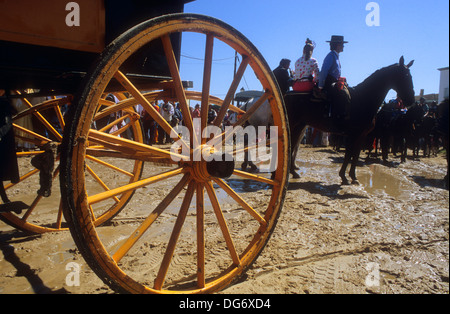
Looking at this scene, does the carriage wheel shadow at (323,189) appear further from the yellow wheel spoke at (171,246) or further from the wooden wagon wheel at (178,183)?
the yellow wheel spoke at (171,246)

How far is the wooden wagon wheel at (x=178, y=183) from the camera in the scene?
131 centimetres

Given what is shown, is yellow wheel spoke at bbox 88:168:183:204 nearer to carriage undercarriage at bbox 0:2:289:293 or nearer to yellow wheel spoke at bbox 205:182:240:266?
carriage undercarriage at bbox 0:2:289:293

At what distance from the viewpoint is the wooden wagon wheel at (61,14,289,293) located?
4.31ft

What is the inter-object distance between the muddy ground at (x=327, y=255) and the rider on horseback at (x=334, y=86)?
226 centimetres

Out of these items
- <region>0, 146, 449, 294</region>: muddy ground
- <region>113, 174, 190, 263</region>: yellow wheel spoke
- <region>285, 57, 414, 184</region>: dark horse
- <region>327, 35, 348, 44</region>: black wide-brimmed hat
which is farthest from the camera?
<region>327, 35, 348, 44</region>: black wide-brimmed hat

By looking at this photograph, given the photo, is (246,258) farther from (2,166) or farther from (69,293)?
(2,166)

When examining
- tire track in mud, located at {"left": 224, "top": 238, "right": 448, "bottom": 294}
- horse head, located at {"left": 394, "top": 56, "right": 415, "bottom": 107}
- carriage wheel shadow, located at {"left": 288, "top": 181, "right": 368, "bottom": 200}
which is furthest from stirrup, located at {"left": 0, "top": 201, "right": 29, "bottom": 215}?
horse head, located at {"left": 394, "top": 56, "right": 415, "bottom": 107}

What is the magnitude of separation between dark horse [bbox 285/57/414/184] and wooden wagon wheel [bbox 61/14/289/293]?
3.64 metres

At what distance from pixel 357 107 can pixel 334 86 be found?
699 mm

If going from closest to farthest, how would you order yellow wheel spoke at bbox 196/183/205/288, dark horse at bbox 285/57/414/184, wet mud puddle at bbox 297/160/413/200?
1. yellow wheel spoke at bbox 196/183/205/288
2. wet mud puddle at bbox 297/160/413/200
3. dark horse at bbox 285/57/414/184

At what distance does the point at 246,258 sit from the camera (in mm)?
2025

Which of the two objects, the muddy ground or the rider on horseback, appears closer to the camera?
the muddy ground
